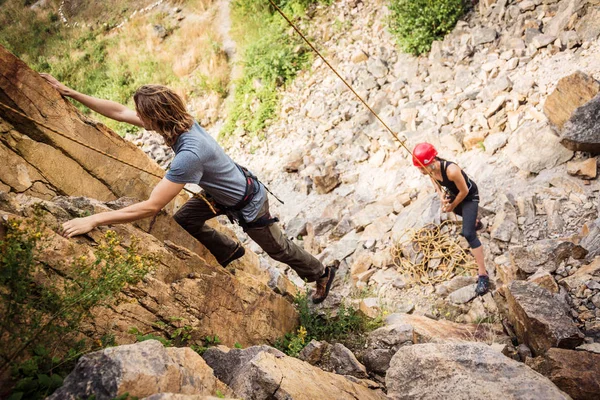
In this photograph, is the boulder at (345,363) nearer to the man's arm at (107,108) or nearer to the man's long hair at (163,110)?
the man's long hair at (163,110)

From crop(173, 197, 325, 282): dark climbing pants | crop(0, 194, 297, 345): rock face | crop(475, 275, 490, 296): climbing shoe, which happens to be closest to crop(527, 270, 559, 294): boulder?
crop(475, 275, 490, 296): climbing shoe

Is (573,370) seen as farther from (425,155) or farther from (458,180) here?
(425,155)

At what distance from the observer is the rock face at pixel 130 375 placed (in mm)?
2070

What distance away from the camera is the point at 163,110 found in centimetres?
324

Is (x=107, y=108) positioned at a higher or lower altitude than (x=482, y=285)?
higher

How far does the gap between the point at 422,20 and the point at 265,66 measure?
15.0ft

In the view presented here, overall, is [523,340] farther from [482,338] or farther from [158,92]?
[158,92]

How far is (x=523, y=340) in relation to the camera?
13.6ft

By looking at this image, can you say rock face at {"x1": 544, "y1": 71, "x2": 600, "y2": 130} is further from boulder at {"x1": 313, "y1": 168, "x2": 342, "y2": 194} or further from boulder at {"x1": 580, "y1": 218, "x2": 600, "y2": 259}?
boulder at {"x1": 313, "y1": 168, "x2": 342, "y2": 194}

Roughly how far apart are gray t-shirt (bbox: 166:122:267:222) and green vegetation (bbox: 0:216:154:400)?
77 cm

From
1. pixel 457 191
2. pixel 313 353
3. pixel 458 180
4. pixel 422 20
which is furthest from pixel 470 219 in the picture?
pixel 422 20

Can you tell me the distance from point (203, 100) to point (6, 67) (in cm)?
983

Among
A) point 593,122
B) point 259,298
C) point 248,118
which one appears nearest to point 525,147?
point 593,122

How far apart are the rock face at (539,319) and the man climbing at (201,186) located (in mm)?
1946
